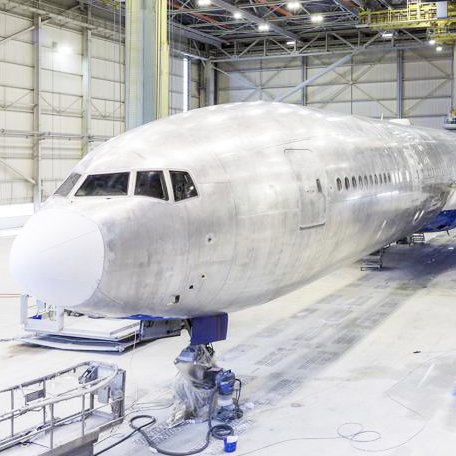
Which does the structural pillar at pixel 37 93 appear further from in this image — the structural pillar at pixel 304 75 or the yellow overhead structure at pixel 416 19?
the structural pillar at pixel 304 75

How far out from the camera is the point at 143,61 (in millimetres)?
16375

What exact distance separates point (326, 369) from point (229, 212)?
4831mm

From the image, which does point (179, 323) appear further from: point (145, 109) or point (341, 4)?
point (341, 4)

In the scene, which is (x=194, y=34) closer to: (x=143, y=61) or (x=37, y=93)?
(x=37, y=93)

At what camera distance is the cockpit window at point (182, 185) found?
8.31 metres

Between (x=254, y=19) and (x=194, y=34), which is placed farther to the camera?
(x=194, y=34)

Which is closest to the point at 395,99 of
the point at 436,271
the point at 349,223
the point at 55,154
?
the point at 55,154

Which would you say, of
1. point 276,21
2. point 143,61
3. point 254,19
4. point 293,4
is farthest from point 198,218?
point 276,21

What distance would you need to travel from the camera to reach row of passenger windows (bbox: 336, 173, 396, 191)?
1129 centimetres

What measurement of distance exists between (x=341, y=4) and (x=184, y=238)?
32722 mm

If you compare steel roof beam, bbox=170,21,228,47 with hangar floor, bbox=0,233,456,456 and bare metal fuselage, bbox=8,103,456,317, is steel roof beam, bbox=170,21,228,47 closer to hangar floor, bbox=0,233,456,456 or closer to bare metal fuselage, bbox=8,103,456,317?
hangar floor, bbox=0,233,456,456

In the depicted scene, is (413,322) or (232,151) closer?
(232,151)

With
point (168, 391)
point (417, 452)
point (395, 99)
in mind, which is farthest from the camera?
point (395, 99)

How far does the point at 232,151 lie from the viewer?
9148 mm
